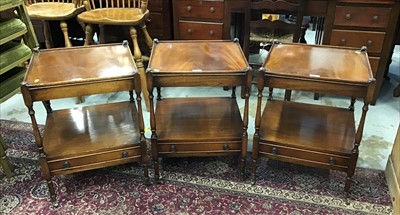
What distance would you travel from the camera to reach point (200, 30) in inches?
106

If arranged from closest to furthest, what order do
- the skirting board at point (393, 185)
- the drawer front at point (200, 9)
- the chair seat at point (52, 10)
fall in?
the skirting board at point (393, 185) < the chair seat at point (52, 10) < the drawer front at point (200, 9)

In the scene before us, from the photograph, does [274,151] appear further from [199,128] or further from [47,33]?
[47,33]

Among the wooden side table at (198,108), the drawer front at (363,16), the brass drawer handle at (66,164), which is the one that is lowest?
the brass drawer handle at (66,164)

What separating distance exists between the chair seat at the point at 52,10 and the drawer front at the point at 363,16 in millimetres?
1921

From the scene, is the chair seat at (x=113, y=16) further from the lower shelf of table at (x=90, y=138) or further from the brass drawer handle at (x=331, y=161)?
the brass drawer handle at (x=331, y=161)

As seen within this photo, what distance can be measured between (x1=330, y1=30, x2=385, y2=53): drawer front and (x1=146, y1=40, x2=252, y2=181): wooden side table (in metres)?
0.95

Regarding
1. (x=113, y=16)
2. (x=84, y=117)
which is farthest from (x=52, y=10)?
(x=84, y=117)

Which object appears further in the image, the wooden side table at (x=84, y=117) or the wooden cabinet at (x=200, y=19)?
the wooden cabinet at (x=200, y=19)

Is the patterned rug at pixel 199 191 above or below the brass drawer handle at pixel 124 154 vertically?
below

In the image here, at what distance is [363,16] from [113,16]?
1.76m

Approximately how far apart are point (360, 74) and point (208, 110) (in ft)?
2.90

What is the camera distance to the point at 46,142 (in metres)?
1.81

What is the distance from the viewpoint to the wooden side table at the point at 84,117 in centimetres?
156

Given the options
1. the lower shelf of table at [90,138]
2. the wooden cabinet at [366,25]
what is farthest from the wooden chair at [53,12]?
the wooden cabinet at [366,25]
